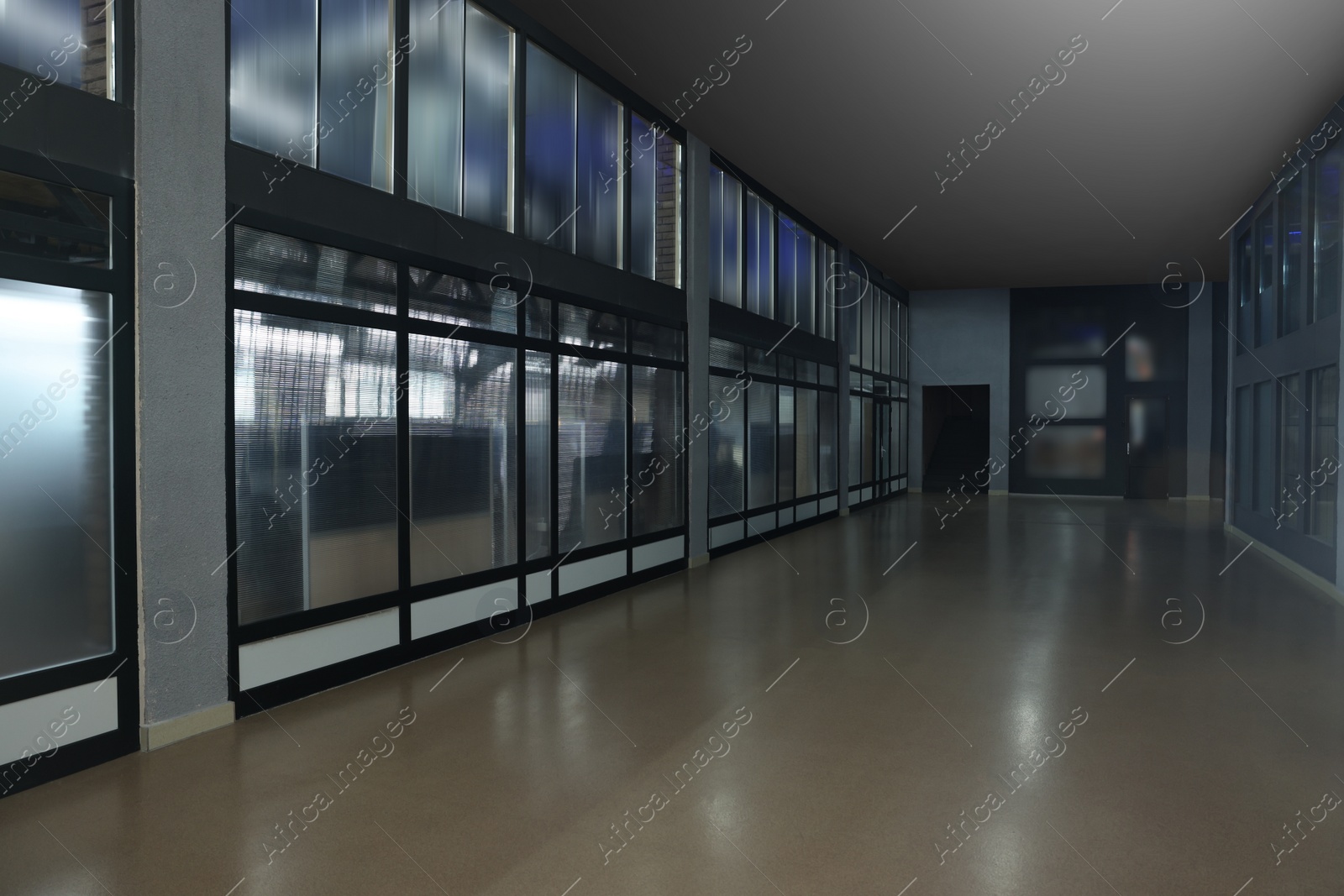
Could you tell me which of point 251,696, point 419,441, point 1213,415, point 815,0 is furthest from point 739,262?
point 1213,415

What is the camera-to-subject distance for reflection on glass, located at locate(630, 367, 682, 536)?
28.0 ft

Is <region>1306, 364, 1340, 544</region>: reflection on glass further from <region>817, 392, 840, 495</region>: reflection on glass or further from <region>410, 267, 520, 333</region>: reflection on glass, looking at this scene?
<region>410, 267, 520, 333</region>: reflection on glass

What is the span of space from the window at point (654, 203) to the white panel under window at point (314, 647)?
175 inches

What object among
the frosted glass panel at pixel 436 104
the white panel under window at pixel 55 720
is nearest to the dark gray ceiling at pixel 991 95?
the frosted glass panel at pixel 436 104

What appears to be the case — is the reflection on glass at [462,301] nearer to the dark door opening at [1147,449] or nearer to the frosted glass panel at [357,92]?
the frosted glass panel at [357,92]

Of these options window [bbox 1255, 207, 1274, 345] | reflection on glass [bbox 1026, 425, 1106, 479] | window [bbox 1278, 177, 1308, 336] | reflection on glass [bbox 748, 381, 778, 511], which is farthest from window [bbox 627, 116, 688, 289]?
reflection on glass [bbox 1026, 425, 1106, 479]

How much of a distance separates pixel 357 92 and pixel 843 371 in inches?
440

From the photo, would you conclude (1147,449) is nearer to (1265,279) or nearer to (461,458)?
(1265,279)

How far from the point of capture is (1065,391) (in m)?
20.2

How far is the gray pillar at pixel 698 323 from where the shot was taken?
9578 millimetres

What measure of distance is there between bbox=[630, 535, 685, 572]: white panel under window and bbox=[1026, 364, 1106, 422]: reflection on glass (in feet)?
45.6

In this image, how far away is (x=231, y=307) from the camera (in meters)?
4.46

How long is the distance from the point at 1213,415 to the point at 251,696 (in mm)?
20326

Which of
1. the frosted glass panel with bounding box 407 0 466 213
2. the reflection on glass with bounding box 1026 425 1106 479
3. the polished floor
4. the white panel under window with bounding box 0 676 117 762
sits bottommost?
the polished floor
